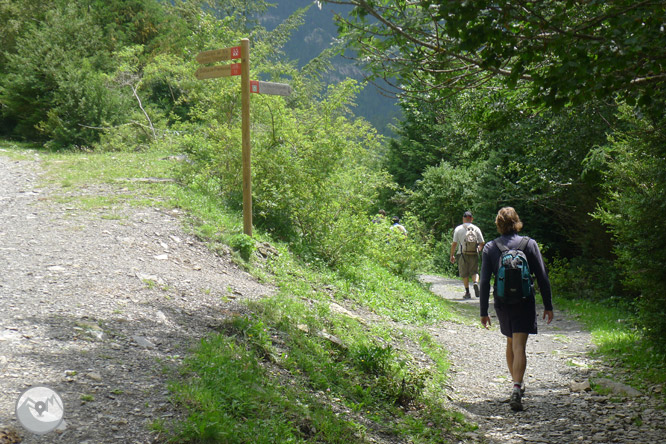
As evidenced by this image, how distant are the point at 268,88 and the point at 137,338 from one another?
4.34 metres

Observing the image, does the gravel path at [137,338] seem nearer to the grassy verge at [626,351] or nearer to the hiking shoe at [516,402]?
the hiking shoe at [516,402]

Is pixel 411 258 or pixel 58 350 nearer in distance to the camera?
pixel 58 350

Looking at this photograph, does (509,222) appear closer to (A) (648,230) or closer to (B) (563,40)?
(B) (563,40)

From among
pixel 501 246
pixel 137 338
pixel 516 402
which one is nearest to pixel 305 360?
pixel 137 338

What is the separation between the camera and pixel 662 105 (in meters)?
4.33

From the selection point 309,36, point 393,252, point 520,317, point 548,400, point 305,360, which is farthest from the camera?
point 309,36

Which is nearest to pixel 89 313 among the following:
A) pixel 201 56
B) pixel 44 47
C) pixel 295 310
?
pixel 295 310

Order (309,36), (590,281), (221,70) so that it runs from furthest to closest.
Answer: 1. (309,36)
2. (590,281)
3. (221,70)

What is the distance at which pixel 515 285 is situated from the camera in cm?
516

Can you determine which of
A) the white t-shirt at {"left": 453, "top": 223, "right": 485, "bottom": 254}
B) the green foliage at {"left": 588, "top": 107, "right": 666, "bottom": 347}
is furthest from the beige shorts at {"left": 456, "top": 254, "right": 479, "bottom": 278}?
the green foliage at {"left": 588, "top": 107, "right": 666, "bottom": 347}

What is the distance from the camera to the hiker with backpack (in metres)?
5.19

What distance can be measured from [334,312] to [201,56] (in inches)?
165

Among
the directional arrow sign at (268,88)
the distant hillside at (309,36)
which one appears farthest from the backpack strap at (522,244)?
the distant hillside at (309,36)

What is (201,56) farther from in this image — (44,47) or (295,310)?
(44,47)
